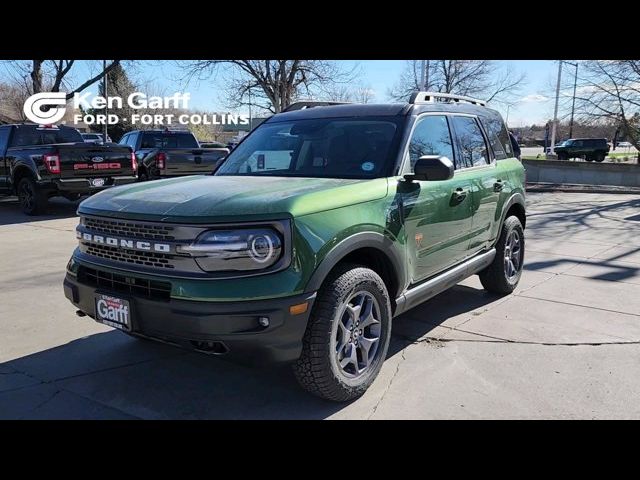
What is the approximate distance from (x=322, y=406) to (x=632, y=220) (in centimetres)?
1078

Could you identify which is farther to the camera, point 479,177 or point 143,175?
point 143,175

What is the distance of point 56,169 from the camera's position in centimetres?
1102

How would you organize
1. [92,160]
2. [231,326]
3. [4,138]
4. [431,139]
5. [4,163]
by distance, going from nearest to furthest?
[231,326]
[431,139]
[92,160]
[4,163]
[4,138]

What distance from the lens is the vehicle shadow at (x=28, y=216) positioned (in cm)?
1115

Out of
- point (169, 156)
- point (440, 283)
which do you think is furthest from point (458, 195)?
point (169, 156)

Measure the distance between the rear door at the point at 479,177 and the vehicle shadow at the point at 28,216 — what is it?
30.2 feet

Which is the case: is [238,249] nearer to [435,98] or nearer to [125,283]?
[125,283]

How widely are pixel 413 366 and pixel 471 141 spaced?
7.55ft

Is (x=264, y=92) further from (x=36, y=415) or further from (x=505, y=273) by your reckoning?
(x=36, y=415)

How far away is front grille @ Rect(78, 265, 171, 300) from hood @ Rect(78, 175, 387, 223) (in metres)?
0.37

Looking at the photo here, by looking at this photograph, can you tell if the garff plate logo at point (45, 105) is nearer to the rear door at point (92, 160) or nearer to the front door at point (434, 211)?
the rear door at point (92, 160)

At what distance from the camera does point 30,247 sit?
8250 mm
